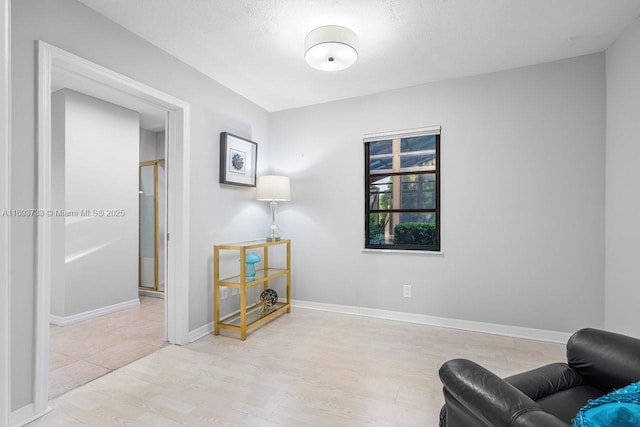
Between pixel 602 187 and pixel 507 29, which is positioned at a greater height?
pixel 507 29

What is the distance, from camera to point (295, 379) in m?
2.15

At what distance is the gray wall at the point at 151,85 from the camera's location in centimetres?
169

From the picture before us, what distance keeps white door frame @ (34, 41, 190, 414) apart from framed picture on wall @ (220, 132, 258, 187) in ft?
1.38

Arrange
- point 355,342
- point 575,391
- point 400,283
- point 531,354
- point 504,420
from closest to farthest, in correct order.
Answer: point 504,420 → point 575,391 → point 531,354 → point 355,342 → point 400,283

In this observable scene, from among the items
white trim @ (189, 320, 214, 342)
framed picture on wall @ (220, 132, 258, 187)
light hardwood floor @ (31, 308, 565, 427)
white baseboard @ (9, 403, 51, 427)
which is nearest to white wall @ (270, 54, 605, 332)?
light hardwood floor @ (31, 308, 565, 427)

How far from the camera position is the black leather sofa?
964 millimetres

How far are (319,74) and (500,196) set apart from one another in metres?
→ 2.06

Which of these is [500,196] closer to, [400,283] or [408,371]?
[400,283]

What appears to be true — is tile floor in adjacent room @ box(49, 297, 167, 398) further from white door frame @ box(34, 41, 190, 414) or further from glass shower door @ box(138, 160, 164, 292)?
glass shower door @ box(138, 160, 164, 292)

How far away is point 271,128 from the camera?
403 cm

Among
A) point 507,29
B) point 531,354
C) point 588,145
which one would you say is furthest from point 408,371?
point 507,29

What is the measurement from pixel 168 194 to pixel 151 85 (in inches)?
35.3

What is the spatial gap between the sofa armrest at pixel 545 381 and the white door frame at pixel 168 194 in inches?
94.3

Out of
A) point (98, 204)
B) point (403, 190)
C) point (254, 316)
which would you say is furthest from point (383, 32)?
point (98, 204)
